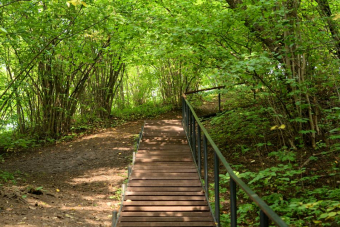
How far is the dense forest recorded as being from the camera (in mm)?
5480

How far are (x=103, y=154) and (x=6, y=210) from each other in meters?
4.71

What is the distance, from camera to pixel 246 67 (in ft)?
17.4

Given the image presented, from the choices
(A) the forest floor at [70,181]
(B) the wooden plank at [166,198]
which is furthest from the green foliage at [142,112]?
(B) the wooden plank at [166,198]

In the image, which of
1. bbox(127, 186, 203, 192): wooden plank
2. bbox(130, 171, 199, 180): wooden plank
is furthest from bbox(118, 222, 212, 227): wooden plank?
bbox(130, 171, 199, 180): wooden plank

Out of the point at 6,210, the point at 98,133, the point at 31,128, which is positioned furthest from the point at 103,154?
the point at 6,210

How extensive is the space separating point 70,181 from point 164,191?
9.65 ft

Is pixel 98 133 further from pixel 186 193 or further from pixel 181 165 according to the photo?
pixel 186 193

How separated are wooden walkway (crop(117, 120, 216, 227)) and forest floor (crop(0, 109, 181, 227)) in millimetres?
571

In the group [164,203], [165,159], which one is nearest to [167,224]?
[164,203]

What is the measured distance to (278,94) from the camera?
21.8ft

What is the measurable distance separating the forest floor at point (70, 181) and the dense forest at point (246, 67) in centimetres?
89

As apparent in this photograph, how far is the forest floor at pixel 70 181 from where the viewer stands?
4.50m

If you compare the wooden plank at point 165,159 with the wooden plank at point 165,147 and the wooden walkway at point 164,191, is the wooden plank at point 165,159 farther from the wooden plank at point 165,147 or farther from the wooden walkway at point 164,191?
the wooden plank at point 165,147

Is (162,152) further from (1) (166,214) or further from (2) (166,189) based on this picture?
(1) (166,214)
